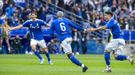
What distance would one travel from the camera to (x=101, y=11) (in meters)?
42.9

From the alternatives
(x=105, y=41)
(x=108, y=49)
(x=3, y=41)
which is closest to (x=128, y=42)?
(x=105, y=41)

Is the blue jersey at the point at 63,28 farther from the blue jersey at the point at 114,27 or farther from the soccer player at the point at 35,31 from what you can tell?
the soccer player at the point at 35,31

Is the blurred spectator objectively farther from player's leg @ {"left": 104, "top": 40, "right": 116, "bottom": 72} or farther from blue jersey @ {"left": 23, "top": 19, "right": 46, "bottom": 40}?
player's leg @ {"left": 104, "top": 40, "right": 116, "bottom": 72}

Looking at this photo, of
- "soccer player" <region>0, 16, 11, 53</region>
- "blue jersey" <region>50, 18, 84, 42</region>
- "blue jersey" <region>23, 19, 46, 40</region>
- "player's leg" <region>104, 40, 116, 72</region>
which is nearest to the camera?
"player's leg" <region>104, 40, 116, 72</region>

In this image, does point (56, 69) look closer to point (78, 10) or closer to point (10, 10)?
point (10, 10)

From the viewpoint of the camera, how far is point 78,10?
137 ft

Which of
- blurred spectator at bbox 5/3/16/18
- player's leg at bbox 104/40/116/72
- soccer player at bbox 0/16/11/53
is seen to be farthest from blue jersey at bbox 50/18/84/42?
blurred spectator at bbox 5/3/16/18

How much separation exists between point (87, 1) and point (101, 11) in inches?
53.1

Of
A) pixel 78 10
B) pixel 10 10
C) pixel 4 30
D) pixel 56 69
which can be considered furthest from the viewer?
pixel 78 10

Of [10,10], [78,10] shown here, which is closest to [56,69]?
[10,10]

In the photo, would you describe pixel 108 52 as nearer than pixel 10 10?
Yes

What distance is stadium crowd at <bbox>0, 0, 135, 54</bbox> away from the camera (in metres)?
39.6

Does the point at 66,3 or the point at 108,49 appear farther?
the point at 66,3

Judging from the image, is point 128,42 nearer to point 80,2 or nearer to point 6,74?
point 80,2
